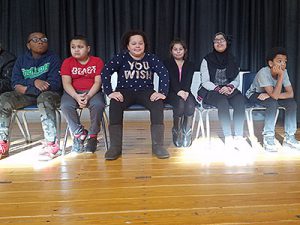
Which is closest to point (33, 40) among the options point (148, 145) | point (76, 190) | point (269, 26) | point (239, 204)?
point (148, 145)

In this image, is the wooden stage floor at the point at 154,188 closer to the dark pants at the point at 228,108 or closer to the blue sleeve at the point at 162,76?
the dark pants at the point at 228,108

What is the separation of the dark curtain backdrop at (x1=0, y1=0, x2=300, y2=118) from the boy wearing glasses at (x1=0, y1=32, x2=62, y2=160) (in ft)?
4.15

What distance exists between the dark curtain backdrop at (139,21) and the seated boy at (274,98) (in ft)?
4.31

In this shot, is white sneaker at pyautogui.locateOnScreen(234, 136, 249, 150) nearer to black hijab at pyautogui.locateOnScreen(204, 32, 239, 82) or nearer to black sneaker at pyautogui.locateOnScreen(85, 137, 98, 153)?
black hijab at pyautogui.locateOnScreen(204, 32, 239, 82)

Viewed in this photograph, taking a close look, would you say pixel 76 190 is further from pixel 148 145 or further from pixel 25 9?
pixel 25 9

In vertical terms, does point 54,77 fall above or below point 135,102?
above

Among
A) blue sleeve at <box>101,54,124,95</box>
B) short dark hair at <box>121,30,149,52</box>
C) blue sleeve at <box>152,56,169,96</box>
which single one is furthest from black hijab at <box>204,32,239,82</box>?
blue sleeve at <box>101,54,124,95</box>

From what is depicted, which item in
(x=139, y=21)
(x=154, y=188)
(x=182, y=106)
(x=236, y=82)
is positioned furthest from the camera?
(x=139, y=21)

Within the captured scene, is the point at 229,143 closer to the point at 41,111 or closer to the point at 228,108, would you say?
the point at 228,108

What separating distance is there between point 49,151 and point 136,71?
3.21 feet

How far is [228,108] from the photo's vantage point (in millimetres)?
3172

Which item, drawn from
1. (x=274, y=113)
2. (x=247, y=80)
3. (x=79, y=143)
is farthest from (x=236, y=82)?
(x=79, y=143)

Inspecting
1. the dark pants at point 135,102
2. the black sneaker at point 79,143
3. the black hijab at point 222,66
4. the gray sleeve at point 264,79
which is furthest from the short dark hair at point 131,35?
the gray sleeve at point 264,79

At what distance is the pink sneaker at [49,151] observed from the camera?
2.99m
